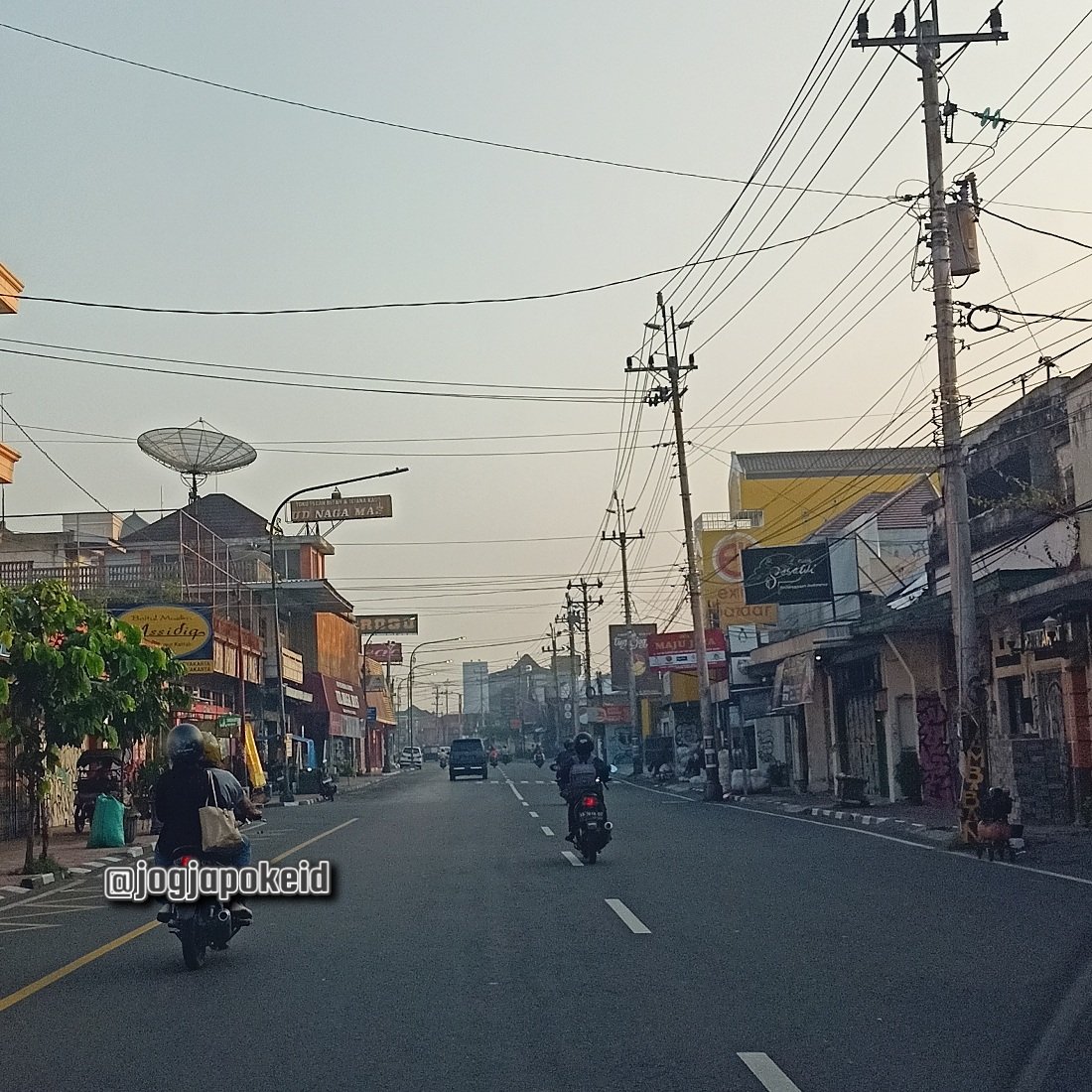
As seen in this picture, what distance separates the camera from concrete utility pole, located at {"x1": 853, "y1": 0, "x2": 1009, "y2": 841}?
Answer: 20.7m

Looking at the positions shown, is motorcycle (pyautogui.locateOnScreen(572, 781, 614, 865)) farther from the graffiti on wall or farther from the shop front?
the shop front

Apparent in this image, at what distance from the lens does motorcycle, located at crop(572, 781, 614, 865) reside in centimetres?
1878

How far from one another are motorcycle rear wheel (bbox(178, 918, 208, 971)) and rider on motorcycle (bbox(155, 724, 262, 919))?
1.38ft

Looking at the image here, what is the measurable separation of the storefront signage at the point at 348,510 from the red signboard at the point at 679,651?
18304 mm

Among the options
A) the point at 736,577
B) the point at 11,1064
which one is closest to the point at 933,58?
the point at 11,1064

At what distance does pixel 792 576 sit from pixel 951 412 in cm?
1838

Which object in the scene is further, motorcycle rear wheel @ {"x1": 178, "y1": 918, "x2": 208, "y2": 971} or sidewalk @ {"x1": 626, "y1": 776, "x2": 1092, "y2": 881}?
sidewalk @ {"x1": 626, "y1": 776, "x2": 1092, "y2": 881}

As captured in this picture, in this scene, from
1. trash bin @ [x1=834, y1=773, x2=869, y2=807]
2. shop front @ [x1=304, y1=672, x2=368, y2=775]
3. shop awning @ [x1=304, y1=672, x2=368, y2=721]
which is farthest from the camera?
shop front @ [x1=304, y1=672, x2=368, y2=775]

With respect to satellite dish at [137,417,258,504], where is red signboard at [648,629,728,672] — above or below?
below

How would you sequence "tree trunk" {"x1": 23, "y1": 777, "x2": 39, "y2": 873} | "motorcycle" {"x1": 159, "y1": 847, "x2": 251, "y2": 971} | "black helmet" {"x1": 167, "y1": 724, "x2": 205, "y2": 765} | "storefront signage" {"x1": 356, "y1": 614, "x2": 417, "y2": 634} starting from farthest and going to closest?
"storefront signage" {"x1": 356, "y1": 614, "x2": 417, "y2": 634} < "tree trunk" {"x1": 23, "y1": 777, "x2": 39, "y2": 873} < "black helmet" {"x1": 167, "y1": 724, "x2": 205, "y2": 765} < "motorcycle" {"x1": 159, "y1": 847, "x2": 251, "y2": 971}

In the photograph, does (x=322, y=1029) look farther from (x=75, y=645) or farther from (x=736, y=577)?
(x=736, y=577)

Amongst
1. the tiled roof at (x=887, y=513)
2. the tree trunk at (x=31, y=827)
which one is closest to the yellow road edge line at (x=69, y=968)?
the tree trunk at (x=31, y=827)

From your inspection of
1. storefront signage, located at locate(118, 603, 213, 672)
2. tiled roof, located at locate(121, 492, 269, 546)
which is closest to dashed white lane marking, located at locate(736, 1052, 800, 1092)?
storefront signage, located at locate(118, 603, 213, 672)

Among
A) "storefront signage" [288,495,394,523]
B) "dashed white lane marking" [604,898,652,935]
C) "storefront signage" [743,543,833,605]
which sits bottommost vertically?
"dashed white lane marking" [604,898,652,935]
